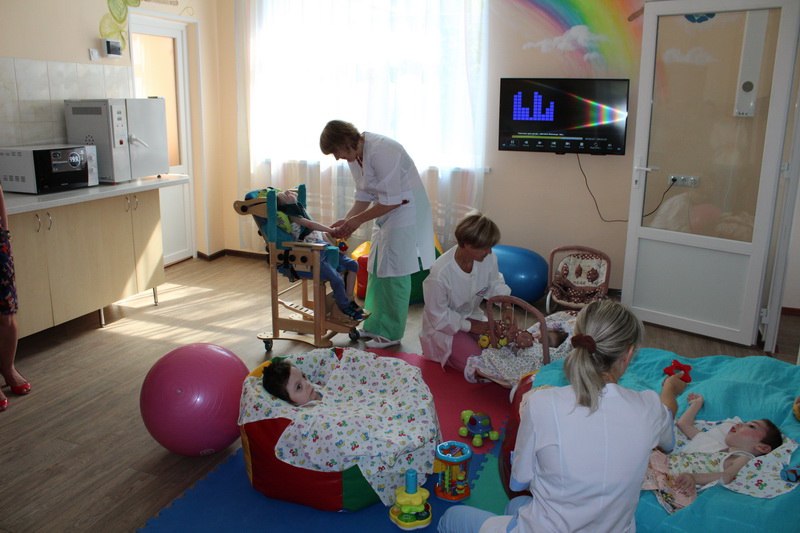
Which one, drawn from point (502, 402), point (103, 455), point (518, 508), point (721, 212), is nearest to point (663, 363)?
point (502, 402)

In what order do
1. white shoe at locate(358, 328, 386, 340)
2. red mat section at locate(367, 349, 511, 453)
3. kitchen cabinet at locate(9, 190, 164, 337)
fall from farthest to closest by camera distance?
1. white shoe at locate(358, 328, 386, 340)
2. kitchen cabinet at locate(9, 190, 164, 337)
3. red mat section at locate(367, 349, 511, 453)

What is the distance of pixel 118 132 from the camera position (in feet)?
15.1

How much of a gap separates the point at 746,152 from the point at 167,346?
13.1 feet

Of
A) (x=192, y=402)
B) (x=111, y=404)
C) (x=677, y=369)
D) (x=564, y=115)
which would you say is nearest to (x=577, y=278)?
(x=564, y=115)

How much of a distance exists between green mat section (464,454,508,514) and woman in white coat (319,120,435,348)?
1.52m

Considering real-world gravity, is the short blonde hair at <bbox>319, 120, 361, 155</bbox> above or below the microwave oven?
above

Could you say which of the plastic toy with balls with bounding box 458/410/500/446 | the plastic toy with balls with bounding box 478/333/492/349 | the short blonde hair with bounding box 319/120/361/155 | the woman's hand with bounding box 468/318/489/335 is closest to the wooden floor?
the woman's hand with bounding box 468/318/489/335

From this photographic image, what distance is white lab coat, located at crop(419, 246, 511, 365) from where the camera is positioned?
384cm

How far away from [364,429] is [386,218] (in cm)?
182

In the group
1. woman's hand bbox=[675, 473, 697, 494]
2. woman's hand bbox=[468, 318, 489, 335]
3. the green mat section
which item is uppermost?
woman's hand bbox=[468, 318, 489, 335]

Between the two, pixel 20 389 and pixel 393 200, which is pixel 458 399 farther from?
pixel 20 389

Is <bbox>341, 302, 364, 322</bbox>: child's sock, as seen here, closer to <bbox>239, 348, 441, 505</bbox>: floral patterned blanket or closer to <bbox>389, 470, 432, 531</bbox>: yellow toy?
<bbox>239, 348, 441, 505</bbox>: floral patterned blanket

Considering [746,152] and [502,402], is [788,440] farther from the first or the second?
[746,152]

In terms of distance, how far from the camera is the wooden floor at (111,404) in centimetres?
272
